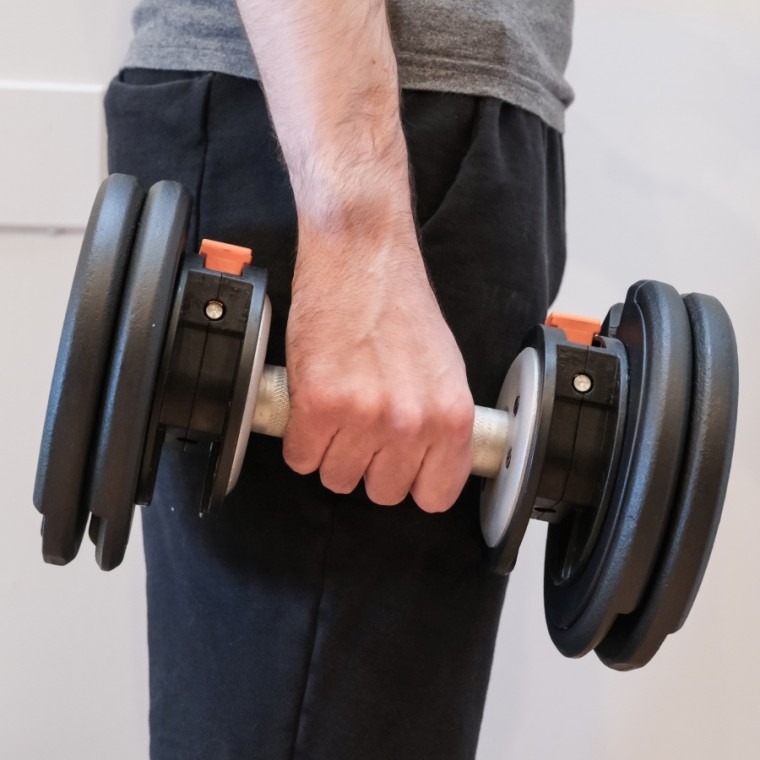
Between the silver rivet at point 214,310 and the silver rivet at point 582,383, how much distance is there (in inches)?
9.5

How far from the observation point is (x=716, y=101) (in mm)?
1150

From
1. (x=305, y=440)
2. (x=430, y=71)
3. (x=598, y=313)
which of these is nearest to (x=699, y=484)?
(x=305, y=440)

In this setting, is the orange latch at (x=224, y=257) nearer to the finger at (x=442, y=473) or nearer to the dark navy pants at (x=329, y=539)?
the dark navy pants at (x=329, y=539)

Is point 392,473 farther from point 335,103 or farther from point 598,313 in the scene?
point 598,313

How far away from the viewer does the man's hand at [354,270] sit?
1.79ft

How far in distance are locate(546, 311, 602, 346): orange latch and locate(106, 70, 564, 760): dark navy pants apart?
1.8 inches

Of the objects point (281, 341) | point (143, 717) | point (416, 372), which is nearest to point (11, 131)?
point (281, 341)

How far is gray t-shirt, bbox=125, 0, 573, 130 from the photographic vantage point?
0.61m

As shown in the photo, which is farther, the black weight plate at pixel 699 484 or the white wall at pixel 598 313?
the white wall at pixel 598 313

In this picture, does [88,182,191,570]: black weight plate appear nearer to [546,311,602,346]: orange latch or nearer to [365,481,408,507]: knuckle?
[365,481,408,507]: knuckle

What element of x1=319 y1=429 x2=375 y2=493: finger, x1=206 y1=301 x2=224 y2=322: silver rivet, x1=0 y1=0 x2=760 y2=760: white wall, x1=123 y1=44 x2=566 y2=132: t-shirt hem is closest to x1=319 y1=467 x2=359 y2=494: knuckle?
x1=319 y1=429 x2=375 y2=493: finger

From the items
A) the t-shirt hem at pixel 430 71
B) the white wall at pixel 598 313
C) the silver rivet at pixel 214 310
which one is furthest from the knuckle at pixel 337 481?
the white wall at pixel 598 313

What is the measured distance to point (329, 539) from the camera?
0.61 metres

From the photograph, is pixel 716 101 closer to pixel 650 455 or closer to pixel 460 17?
pixel 460 17
